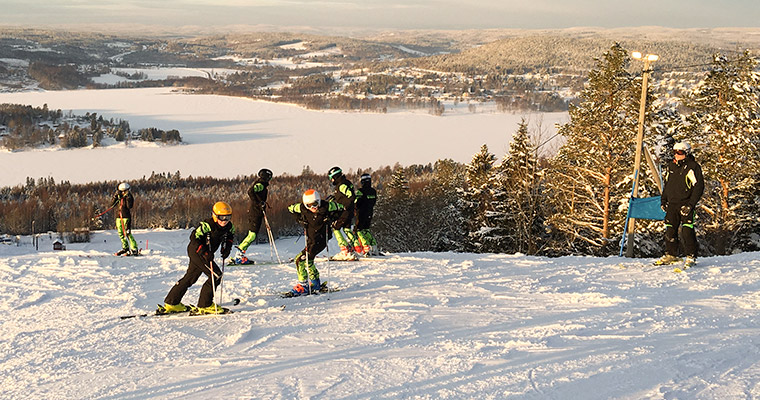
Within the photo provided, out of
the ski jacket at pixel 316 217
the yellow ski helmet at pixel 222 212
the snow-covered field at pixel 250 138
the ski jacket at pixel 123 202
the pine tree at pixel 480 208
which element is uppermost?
the yellow ski helmet at pixel 222 212

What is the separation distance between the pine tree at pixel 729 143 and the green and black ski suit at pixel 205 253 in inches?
743

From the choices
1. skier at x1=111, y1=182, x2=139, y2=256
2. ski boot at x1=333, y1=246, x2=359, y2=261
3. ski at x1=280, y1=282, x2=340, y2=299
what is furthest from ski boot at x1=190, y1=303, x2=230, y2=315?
skier at x1=111, y1=182, x2=139, y2=256

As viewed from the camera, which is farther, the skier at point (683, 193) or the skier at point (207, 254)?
the skier at point (683, 193)

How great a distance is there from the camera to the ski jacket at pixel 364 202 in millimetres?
11680

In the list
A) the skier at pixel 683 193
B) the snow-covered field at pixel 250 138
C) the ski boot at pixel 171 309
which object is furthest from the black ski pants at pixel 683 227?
the snow-covered field at pixel 250 138

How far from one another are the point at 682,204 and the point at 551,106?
15932cm

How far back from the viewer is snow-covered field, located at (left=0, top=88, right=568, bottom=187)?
9406 cm

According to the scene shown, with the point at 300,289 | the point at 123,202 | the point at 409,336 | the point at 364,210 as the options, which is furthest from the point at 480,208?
the point at 409,336

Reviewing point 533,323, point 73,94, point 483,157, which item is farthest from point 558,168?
point 73,94

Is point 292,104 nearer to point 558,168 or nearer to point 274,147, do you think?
point 274,147

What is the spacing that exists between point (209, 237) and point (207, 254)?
241 millimetres

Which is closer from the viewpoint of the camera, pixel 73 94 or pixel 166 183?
pixel 166 183

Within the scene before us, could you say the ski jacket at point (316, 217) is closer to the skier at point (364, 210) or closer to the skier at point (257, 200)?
the skier at point (364, 210)

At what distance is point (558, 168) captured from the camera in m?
25.4
